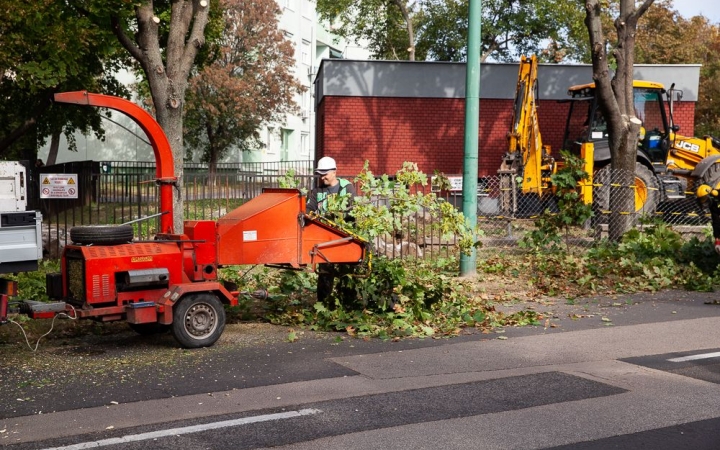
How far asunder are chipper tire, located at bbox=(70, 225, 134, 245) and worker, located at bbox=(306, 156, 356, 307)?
231cm

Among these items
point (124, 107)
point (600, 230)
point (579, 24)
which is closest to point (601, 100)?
point (600, 230)

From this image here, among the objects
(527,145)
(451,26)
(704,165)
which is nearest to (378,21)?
(451,26)

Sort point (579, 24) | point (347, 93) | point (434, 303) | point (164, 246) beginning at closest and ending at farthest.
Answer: point (164, 246), point (434, 303), point (347, 93), point (579, 24)

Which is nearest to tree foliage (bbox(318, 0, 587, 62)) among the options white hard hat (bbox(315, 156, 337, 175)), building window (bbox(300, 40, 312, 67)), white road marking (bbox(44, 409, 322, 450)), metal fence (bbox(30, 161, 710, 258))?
building window (bbox(300, 40, 312, 67))

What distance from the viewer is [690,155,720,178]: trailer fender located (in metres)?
20.8

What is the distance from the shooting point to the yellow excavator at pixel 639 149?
1966cm

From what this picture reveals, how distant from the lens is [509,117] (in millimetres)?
27891

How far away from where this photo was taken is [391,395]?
22.5ft

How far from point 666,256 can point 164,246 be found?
906 centimetres

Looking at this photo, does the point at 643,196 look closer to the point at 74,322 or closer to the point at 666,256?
the point at 666,256

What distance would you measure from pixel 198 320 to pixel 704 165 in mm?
16234

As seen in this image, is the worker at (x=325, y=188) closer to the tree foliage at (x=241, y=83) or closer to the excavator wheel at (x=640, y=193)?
the excavator wheel at (x=640, y=193)

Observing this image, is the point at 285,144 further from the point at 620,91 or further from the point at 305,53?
the point at 620,91

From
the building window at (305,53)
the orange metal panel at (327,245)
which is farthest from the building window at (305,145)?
the orange metal panel at (327,245)
